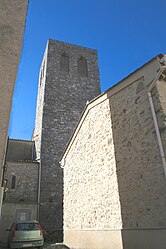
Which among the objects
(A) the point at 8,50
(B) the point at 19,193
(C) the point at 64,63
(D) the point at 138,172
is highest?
(C) the point at 64,63

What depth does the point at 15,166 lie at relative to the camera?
45.0 ft

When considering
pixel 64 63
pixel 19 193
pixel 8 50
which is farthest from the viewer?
pixel 64 63

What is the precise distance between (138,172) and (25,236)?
17.9 feet

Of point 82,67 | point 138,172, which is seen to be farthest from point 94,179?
point 82,67

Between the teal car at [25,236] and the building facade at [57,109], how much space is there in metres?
4.13

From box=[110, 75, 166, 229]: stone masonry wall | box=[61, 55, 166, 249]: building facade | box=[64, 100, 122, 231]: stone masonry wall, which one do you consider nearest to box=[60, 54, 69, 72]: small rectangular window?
box=[64, 100, 122, 231]: stone masonry wall

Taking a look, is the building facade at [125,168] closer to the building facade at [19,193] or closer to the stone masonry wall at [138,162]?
the stone masonry wall at [138,162]

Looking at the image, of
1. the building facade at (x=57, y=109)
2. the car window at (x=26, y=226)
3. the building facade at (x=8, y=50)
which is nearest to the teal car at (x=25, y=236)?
the car window at (x=26, y=226)

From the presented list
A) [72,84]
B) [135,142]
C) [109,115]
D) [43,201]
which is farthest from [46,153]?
[135,142]

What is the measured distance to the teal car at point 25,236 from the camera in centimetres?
771

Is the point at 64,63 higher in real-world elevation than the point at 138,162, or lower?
higher

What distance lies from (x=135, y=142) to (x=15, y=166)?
1028 centimetres

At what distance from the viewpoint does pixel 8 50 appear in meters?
5.42

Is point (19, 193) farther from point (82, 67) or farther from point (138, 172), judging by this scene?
point (82, 67)
